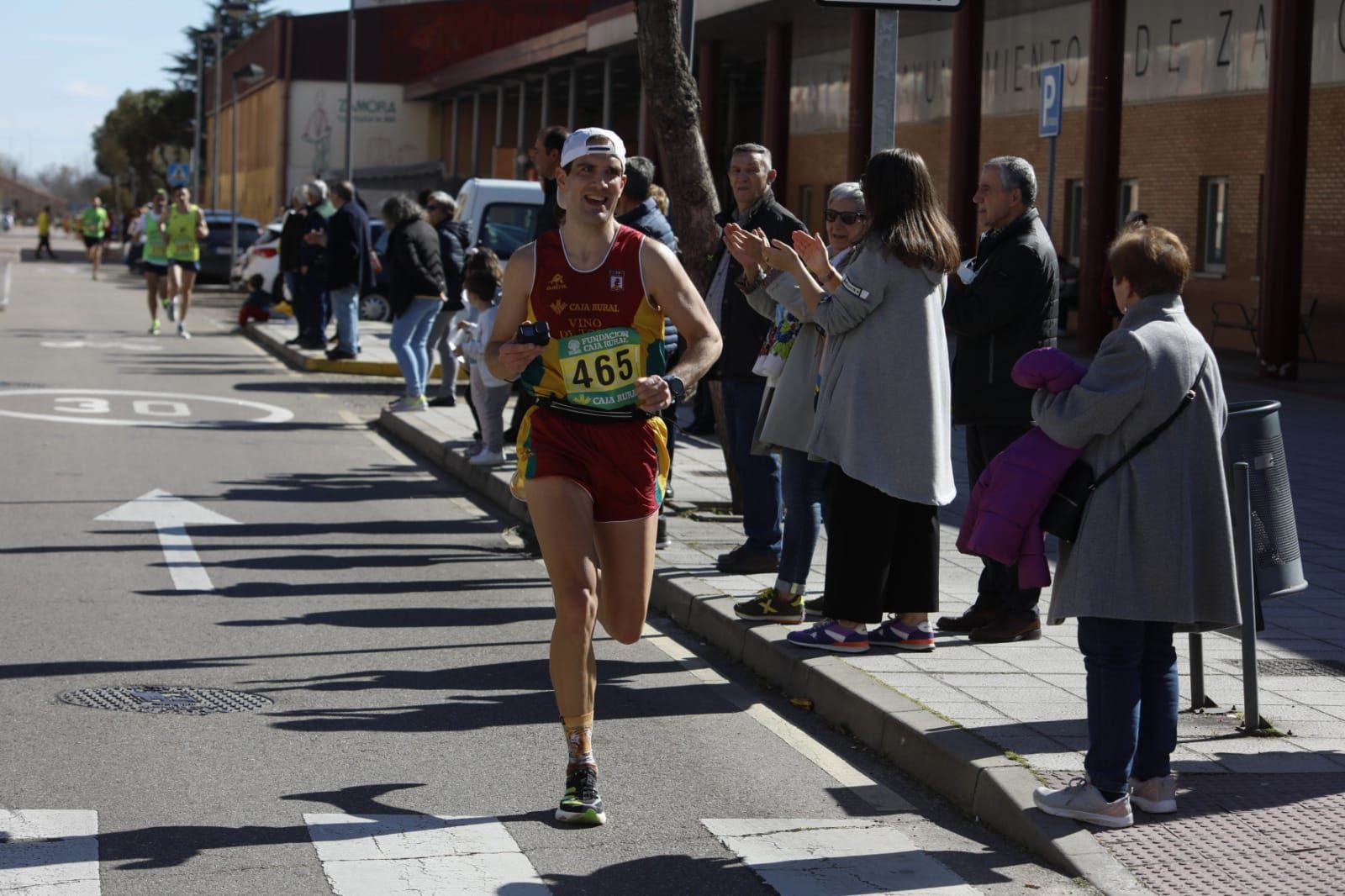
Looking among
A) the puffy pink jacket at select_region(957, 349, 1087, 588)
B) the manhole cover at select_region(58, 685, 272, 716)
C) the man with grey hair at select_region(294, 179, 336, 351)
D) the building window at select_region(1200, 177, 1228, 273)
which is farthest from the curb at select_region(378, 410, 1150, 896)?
the building window at select_region(1200, 177, 1228, 273)

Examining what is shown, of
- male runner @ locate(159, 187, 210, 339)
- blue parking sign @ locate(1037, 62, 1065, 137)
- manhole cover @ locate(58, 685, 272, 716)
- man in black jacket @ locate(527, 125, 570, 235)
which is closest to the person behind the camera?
manhole cover @ locate(58, 685, 272, 716)

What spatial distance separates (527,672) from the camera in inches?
298

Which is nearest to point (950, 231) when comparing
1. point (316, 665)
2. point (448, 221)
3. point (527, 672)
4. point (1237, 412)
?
point (1237, 412)

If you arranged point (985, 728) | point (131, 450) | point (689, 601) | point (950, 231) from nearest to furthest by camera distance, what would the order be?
point (985, 728)
point (950, 231)
point (689, 601)
point (131, 450)

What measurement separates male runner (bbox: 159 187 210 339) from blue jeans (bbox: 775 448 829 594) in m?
19.1

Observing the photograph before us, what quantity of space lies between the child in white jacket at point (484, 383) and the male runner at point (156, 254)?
44.0ft

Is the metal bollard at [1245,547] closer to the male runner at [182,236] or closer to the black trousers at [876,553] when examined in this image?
the black trousers at [876,553]

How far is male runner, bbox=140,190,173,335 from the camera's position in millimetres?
25969

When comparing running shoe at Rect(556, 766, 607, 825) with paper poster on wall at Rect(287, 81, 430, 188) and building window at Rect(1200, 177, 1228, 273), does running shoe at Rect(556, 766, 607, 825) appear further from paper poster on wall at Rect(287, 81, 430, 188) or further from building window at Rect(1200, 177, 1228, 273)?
paper poster on wall at Rect(287, 81, 430, 188)

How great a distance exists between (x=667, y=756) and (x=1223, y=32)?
71.3 feet

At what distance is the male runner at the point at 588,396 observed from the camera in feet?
18.2

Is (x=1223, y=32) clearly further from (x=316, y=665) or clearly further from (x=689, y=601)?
(x=316, y=665)

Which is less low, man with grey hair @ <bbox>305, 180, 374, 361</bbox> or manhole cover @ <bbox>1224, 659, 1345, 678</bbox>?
man with grey hair @ <bbox>305, 180, 374, 361</bbox>

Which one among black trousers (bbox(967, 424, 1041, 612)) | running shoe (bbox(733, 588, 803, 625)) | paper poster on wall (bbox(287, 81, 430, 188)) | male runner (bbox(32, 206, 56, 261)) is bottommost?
running shoe (bbox(733, 588, 803, 625))
